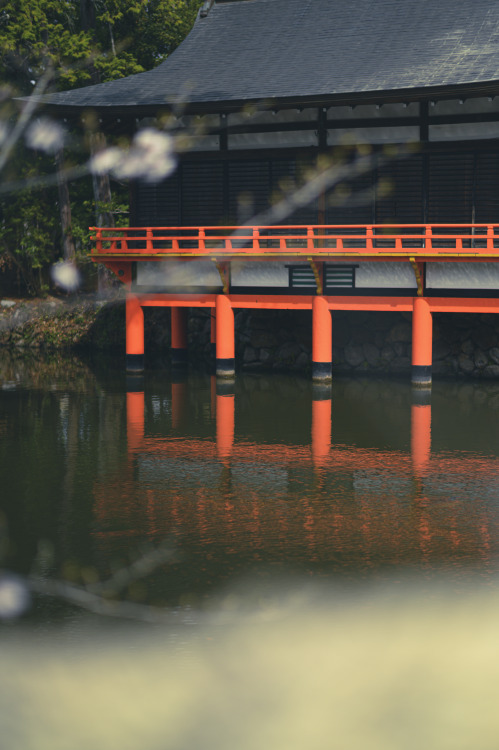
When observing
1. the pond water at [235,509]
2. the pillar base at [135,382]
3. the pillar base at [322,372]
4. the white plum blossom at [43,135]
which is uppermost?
the white plum blossom at [43,135]

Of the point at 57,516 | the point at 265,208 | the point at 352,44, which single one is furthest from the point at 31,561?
the point at 352,44

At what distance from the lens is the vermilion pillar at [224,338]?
2950 cm

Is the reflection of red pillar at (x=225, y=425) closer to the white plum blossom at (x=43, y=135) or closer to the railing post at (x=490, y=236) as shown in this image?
the railing post at (x=490, y=236)

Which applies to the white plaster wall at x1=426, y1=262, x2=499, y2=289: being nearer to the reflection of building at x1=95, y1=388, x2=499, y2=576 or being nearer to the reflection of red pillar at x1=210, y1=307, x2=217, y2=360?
the reflection of building at x1=95, y1=388, x2=499, y2=576

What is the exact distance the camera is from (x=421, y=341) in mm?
27359

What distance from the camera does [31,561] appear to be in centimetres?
1277

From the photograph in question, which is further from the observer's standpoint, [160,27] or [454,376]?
[160,27]

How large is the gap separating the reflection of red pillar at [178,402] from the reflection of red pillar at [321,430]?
10.4 ft

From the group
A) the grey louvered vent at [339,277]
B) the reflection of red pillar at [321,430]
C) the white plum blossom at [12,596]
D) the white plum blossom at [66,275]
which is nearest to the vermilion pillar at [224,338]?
the grey louvered vent at [339,277]

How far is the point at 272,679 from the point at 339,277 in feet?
65.6

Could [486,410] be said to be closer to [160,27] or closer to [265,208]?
[265,208]

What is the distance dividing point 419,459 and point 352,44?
1685 centimetres

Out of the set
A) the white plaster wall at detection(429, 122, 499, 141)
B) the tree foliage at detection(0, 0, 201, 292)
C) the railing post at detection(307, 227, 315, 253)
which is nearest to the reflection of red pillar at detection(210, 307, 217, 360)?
the railing post at detection(307, 227, 315, 253)

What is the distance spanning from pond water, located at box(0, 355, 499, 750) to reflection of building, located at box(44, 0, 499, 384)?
3602 mm
